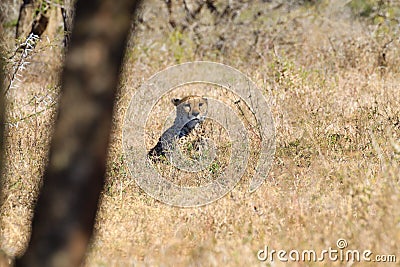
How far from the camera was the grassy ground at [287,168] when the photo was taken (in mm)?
3914

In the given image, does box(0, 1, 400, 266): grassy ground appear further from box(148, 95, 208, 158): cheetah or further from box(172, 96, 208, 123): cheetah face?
box(172, 96, 208, 123): cheetah face

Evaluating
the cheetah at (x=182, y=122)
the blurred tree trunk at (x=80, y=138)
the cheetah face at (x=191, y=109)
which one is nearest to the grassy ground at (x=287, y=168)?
the cheetah at (x=182, y=122)

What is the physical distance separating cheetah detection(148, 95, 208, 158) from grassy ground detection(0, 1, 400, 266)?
1.44ft

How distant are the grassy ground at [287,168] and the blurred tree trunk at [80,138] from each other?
163cm

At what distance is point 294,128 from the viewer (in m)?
6.54

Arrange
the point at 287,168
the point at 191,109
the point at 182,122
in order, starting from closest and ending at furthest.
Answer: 1. the point at 287,168
2. the point at 182,122
3. the point at 191,109

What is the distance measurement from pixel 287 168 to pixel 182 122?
1.59m

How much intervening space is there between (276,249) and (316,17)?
8.75 metres

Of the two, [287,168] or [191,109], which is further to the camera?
[191,109]

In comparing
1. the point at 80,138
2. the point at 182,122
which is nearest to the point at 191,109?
the point at 182,122

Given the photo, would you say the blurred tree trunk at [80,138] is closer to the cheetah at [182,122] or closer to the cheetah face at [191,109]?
the cheetah at [182,122]

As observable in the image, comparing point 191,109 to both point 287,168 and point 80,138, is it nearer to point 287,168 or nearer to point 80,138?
point 287,168

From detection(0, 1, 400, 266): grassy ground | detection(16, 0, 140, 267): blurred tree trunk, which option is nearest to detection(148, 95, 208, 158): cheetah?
detection(0, 1, 400, 266): grassy ground

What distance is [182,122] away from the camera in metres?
6.73
